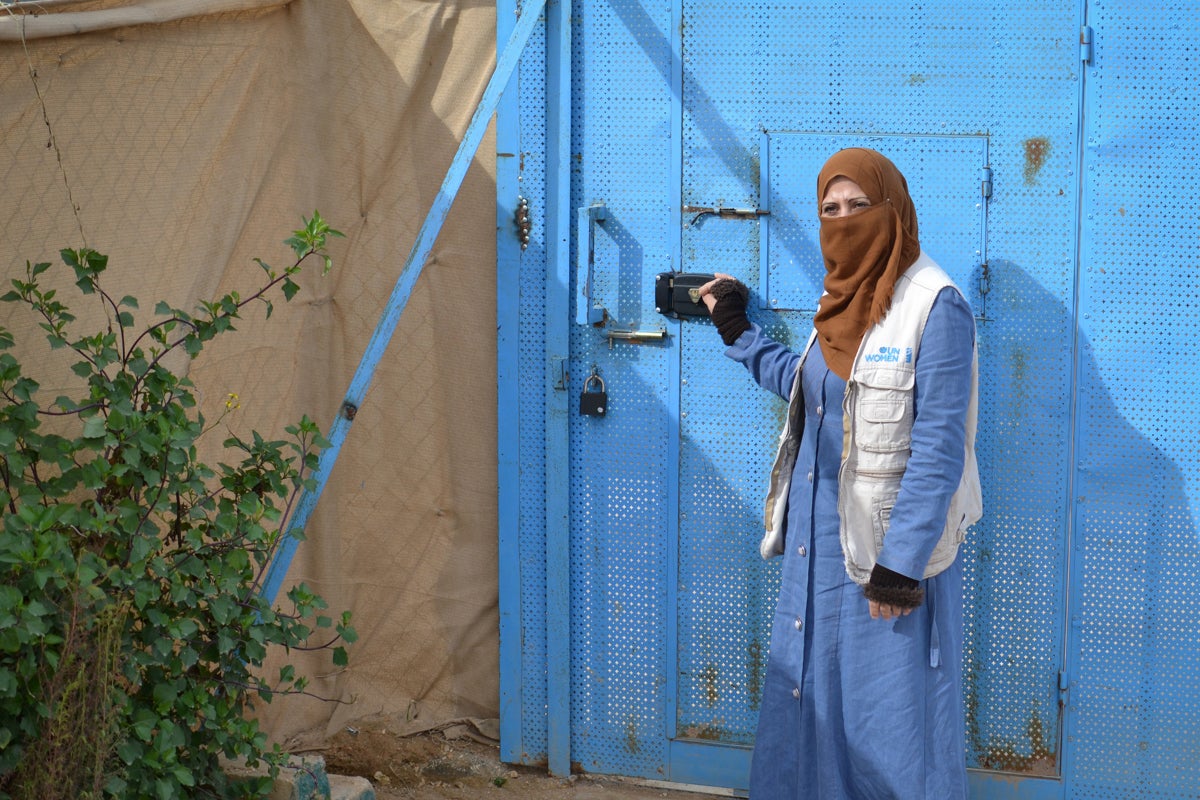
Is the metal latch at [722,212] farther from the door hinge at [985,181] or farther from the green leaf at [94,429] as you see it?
the green leaf at [94,429]

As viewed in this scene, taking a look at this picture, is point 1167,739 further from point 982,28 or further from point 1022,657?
point 982,28

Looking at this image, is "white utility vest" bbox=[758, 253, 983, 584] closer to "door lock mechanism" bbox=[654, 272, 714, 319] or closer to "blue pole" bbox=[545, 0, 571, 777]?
"door lock mechanism" bbox=[654, 272, 714, 319]

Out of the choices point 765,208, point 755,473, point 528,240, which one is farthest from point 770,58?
point 755,473

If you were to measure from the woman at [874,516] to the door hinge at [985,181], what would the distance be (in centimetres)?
57

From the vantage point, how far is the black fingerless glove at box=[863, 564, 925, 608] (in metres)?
3.06

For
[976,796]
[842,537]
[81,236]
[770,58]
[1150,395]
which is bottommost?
[976,796]

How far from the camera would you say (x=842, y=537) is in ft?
10.5

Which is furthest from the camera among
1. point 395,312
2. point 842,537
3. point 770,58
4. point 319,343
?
point 319,343

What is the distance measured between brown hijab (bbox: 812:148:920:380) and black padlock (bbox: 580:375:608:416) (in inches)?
37.5

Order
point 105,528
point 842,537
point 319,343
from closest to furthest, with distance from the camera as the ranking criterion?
point 105,528, point 842,537, point 319,343

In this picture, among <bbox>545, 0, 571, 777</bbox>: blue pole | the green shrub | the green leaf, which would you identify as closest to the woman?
<bbox>545, 0, 571, 777</bbox>: blue pole

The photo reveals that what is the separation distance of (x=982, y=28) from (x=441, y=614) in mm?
2517

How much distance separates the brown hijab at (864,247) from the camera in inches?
123

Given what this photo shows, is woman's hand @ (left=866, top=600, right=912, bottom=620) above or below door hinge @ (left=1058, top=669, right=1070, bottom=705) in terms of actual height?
above
